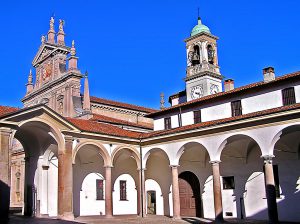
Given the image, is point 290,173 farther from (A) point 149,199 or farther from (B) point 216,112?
(A) point 149,199

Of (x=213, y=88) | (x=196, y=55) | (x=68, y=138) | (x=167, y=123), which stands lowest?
(x=68, y=138)

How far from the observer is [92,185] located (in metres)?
27.5

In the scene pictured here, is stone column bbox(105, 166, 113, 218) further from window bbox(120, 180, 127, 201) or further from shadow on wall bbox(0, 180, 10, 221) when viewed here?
shadow on wall bbox(0, 180, 10, 221)

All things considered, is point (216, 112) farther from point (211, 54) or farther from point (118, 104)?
point (118, 104)

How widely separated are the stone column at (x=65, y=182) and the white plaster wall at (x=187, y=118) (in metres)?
8.69

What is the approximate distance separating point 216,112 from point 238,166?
3768 mm

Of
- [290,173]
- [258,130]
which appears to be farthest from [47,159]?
[290,173]

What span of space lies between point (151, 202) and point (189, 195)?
3.44 m

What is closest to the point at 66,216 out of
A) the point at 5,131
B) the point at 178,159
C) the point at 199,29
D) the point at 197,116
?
the point at 5,131

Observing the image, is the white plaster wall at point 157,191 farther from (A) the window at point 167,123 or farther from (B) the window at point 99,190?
(A) the window at point 167,123

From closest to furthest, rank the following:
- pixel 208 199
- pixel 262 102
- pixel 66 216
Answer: pixel 66 216, pixel 262 102, pixel 208 199

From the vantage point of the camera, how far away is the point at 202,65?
37.4 m

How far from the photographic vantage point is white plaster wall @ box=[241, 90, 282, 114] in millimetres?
22689

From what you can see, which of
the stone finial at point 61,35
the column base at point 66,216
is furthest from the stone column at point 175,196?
the stone finial at point 61,35
